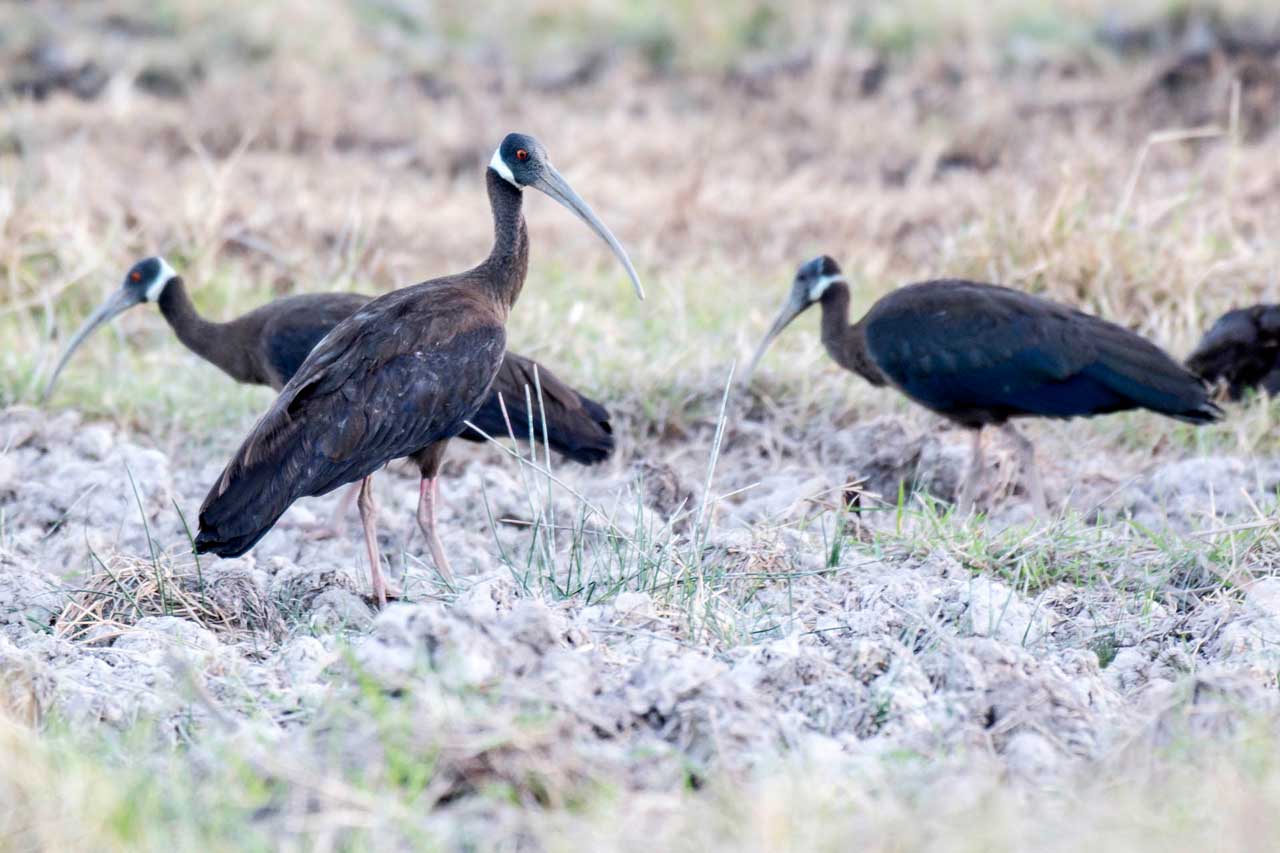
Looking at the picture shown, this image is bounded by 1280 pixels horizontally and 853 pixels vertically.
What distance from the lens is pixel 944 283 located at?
6.95 meters

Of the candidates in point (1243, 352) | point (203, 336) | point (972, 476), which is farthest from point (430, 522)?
point (1243, 352)

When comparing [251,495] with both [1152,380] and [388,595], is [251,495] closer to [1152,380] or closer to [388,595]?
[388,595]

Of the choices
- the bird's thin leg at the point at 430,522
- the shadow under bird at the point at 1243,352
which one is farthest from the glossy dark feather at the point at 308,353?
the shadow under bird at the point at 1243,352

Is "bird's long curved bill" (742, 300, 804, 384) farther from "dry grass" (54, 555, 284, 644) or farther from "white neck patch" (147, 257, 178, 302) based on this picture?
"dry grass" (54, 555, 284, 644)

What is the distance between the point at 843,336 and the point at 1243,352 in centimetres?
168

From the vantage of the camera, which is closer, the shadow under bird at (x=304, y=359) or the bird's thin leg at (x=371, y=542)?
the bird's thin leg at (x=371, y=542)

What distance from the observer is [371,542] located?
5.60 meters

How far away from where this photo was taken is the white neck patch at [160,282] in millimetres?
7559

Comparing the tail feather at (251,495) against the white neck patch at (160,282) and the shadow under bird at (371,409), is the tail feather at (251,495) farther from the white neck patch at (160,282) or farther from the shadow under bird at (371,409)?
the white neck patch at (160,282)

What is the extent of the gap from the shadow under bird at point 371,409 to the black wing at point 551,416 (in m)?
0.42

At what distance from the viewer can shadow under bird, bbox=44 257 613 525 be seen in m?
6.36

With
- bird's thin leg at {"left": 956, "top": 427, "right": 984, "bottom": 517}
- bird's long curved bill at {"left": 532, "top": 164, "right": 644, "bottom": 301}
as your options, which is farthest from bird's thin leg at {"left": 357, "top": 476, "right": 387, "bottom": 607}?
bird's thin leg at {"left": 956, "top": 427, "right": 984, "bottom": 517}

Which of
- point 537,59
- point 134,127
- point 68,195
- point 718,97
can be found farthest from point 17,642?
point 537,59

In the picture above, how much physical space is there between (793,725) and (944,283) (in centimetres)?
358
